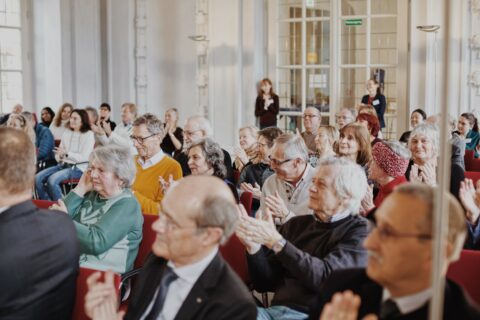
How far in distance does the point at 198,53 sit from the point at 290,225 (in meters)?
8.62

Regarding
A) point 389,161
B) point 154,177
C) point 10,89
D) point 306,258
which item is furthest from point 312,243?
point 10,89

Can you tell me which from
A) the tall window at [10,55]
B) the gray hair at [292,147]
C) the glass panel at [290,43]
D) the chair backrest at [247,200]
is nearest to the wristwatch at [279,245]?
the gray hair at [292,147]

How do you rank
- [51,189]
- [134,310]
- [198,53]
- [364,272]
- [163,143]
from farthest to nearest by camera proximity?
[198,53] → [163,143] → [51,189] → [134,310] → [364,272]

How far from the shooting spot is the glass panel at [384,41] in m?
11.1

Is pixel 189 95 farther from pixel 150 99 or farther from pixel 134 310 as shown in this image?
pixel 134 310

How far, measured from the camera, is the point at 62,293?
275cm

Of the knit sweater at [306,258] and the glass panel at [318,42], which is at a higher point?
the glass panel at [318,42]

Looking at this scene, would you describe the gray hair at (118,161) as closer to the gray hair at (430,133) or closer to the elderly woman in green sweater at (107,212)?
the elderly woman in green sweater at (107,212)

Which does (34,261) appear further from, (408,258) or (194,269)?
(408,258)

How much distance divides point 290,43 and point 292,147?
7.44 m

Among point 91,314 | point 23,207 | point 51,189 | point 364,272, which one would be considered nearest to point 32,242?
point 23,207

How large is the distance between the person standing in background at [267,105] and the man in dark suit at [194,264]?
29.0 ft

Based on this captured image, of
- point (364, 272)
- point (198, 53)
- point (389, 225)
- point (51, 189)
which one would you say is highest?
point (198, 53)

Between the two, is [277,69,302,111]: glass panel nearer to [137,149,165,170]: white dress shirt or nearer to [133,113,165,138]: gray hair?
[133,113,165,138]: gray hair
